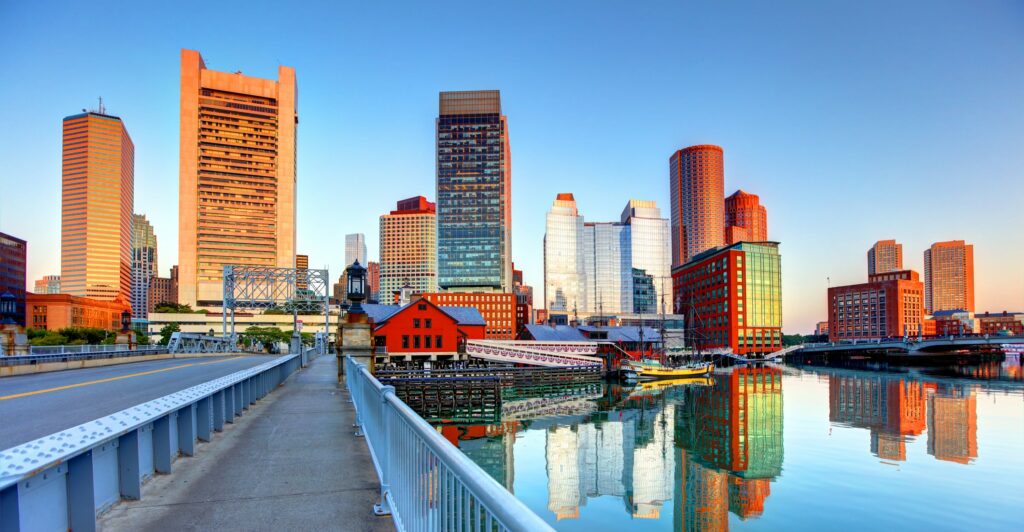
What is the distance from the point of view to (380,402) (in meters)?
8.40

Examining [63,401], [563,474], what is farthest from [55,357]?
[563,474]

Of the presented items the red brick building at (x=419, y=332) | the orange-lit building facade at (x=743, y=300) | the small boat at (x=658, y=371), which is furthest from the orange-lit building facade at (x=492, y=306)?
the red brick building at (x=419, y=332)

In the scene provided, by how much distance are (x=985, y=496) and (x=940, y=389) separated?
56.6 m

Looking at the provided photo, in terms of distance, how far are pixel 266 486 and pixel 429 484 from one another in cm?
481

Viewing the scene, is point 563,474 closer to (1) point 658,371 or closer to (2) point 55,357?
(2) point 55,357

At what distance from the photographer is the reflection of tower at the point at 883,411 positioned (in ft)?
123

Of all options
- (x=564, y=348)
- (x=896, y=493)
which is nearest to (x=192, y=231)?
(x=564, y=348)

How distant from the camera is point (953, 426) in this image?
1704 inches

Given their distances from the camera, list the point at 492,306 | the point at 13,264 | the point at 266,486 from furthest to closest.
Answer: the point at 13,264
the point at 492,306
the point at 266,486

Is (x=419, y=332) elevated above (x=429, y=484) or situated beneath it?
situated beneath

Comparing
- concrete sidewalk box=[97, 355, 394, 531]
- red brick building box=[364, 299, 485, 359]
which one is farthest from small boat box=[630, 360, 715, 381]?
concrete sidewalk box=[97, 355, 394, 531]

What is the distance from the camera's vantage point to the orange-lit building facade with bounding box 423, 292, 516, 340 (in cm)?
16550

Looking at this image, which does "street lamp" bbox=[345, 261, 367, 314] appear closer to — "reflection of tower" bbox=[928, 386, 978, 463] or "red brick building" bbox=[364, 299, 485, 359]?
"reflection of tower" bbox=[928, 386, 978, 463]

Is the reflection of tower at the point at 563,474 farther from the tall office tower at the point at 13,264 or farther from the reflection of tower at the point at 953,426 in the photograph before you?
the tall office tower at the point at 13,264
